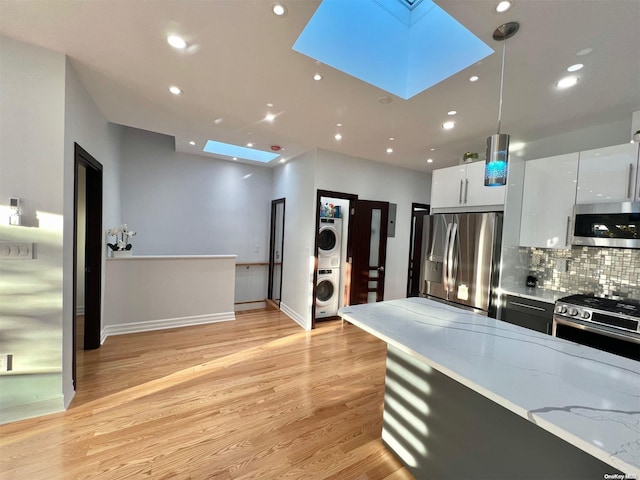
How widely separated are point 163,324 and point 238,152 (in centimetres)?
306

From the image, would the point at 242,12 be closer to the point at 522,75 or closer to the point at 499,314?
the point at 522,75

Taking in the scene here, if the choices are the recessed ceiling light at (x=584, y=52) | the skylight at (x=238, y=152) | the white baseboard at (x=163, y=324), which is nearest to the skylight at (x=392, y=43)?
the recessed ceiling light at (x=584, y=52)

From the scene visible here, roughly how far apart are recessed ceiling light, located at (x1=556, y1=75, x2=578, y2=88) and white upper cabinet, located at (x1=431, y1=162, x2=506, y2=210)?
1.01 m

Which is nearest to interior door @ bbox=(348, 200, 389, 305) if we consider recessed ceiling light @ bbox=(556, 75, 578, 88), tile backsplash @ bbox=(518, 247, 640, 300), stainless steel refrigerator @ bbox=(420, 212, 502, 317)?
stainless steel refrigerator @ bbox=(420, 212, 502, 317)

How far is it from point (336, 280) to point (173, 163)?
355cm

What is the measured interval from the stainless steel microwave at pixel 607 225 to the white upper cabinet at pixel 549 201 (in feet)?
0.33

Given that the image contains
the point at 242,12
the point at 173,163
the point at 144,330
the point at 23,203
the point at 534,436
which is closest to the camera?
the point at 534,436

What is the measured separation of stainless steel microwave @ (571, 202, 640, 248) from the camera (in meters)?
2.22

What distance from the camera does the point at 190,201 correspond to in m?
4.89

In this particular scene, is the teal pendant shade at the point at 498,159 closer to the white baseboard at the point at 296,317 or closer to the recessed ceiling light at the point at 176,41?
the recessed ceiling light at the point at 176,41

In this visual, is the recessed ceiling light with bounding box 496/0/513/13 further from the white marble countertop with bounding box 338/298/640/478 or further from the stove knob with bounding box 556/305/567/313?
the stove knob with bounding box 556/305/567/313

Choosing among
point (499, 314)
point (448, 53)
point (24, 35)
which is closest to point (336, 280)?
point (499, 314)

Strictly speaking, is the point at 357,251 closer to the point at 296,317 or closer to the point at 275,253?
the point at 296,317

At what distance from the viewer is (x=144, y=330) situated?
12.2 feet
